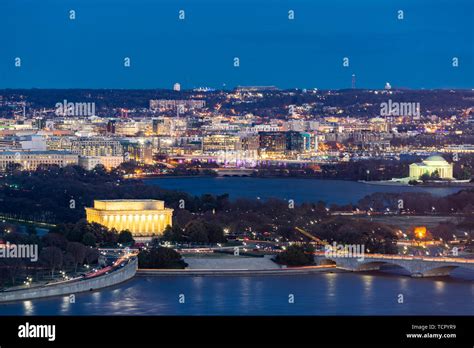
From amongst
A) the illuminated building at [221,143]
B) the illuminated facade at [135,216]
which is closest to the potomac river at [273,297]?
the illuminated facade at [135,216]

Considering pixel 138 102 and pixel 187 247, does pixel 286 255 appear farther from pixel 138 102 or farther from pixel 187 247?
pixel 138 102

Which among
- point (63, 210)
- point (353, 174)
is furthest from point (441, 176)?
point (63, 210)

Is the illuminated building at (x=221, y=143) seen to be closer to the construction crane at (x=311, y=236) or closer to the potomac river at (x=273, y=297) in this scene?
the construction crane at (x=311, y=236)
